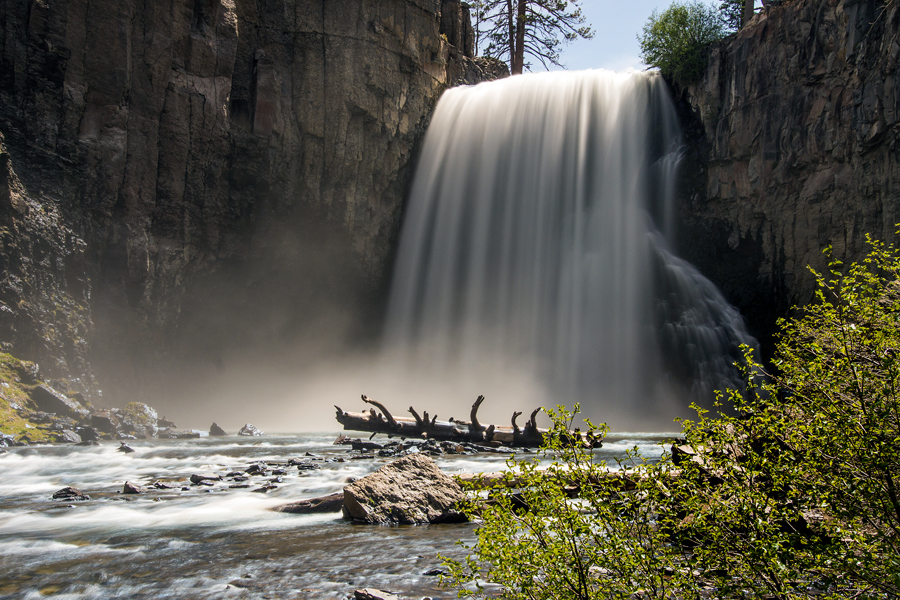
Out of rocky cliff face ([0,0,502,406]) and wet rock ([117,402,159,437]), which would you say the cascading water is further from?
wet rock ([117,402,159,437])

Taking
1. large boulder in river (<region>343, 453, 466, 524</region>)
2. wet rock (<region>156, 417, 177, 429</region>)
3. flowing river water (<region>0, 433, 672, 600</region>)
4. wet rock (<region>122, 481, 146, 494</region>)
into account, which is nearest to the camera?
flowing river water (<region>0, 433, 672, 600</region>)

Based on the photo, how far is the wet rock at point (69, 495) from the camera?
808cm

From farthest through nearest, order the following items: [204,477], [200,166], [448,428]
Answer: [200,166], [448,428], [204,477]

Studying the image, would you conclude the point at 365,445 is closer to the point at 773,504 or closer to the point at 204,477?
the point at 204,477

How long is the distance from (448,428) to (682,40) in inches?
795

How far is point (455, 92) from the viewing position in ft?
88.9

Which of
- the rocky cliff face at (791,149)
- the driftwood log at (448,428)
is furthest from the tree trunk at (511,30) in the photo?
the driftwood log at (448,428)

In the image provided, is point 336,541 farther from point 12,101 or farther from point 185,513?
point 12,101

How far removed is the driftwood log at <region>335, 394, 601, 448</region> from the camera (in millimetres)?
13172

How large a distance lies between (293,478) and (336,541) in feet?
13.6

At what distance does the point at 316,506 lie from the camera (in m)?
7.14

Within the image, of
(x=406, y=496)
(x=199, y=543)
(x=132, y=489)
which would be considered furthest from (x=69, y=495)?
(x=406, y=496)

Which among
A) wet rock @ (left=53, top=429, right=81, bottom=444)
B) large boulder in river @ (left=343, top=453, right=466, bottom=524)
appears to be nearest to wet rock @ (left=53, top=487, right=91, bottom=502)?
large boulder in river @ (left=343, top=453, right=466, bottom=524)

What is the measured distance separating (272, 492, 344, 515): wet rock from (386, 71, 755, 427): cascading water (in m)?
16.6
